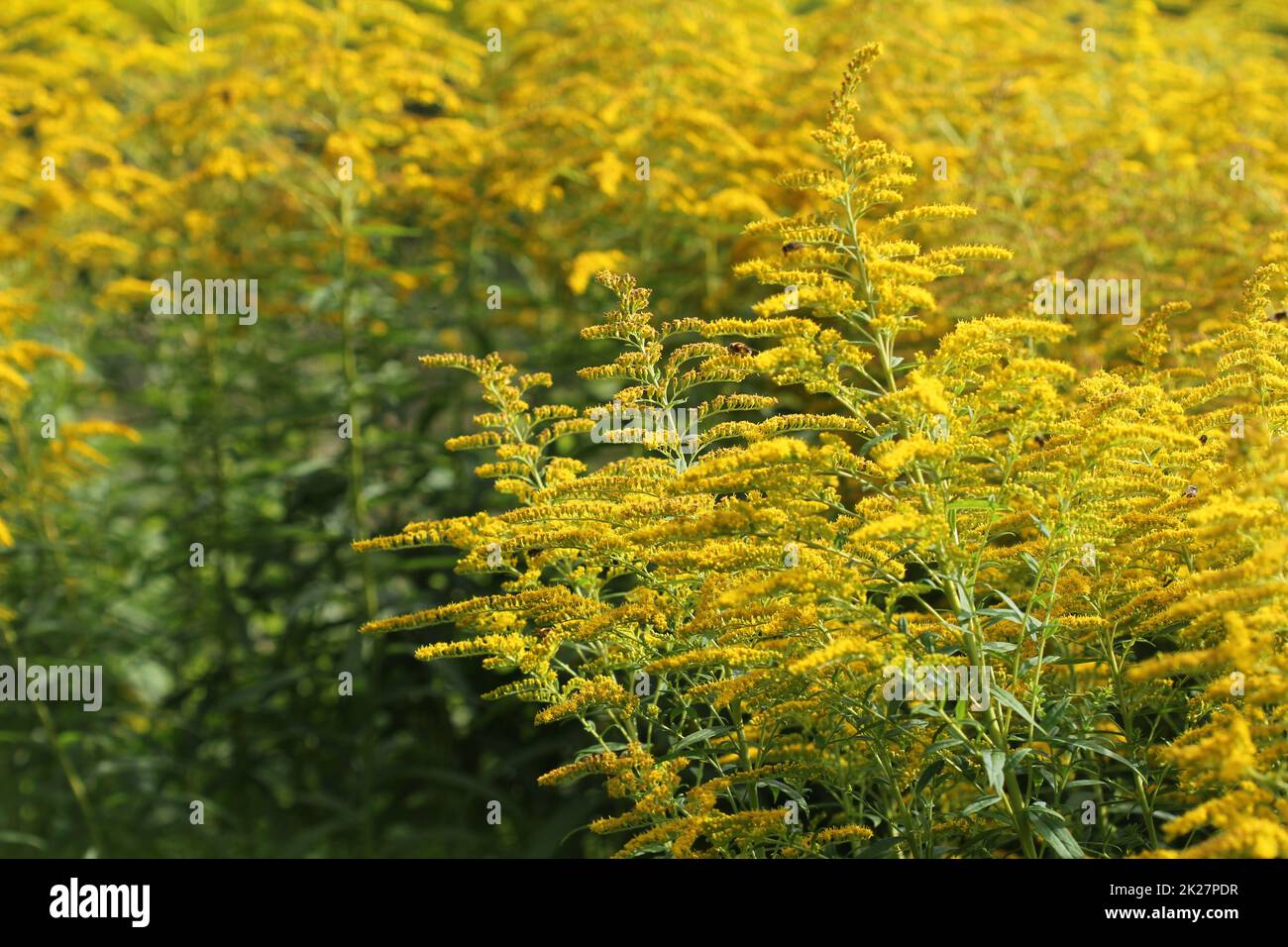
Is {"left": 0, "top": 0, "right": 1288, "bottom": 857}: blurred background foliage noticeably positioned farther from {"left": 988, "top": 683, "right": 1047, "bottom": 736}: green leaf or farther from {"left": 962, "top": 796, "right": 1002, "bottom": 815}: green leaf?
{"left": 962, "top": 796, "right": 1002, "bottom": 815}: green leaf

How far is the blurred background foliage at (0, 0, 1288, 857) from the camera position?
19.9ft

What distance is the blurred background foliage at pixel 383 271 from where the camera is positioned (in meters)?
6.06

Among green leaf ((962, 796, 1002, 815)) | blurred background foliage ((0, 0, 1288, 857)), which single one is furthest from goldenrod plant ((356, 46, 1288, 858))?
blurred background foliage ((0, 0, 1288, 857))

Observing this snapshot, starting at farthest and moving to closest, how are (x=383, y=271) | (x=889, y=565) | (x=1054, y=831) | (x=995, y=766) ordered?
1. (x=383, y=271)
2. (x=889, y=565)
3. (x=1054, y=831)
4. (x=995, y=766)

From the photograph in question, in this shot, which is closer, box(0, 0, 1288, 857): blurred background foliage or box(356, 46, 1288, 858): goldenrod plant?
box(356, 46, 1288, 858): goldenrod plant

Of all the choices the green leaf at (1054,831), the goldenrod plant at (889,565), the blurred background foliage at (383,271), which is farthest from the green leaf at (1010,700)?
the blurred background foliage at (383,271)

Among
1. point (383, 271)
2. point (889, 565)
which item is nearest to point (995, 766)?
point (889, 565)

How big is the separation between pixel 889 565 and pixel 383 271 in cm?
365

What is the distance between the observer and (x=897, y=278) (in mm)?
3268

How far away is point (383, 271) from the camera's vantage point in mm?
6320

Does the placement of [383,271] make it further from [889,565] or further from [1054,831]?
[1054,831]

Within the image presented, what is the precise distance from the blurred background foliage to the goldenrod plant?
6.79 ft
